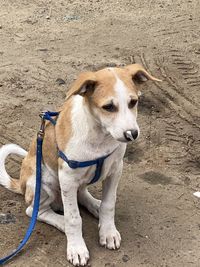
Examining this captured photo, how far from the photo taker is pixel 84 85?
11.9 ft

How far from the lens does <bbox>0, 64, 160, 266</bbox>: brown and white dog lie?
141 inches

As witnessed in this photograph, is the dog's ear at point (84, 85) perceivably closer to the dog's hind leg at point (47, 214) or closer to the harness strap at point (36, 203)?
the harness strap at point (36, 203)

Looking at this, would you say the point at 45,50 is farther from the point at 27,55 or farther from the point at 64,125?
the point at 64,125

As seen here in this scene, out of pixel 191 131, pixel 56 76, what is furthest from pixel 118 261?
pixel 56 76

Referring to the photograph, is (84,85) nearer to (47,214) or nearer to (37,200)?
(37,200)

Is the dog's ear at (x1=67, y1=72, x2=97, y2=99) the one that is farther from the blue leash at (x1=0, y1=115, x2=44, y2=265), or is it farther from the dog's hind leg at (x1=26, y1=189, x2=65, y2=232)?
the dog's hind leg at (x1=26, y1=189, x2=65, y2=232)

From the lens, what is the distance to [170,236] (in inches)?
179

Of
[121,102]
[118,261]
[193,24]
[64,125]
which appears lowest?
[193,24]

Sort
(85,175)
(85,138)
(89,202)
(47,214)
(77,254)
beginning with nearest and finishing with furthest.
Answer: (85,138) < (85,175) < (77,254) < (47,214) < (89,202)

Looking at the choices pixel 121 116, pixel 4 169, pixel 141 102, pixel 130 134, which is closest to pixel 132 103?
pixel 121 116

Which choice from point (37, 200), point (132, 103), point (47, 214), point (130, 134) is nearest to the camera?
point (130, 134)

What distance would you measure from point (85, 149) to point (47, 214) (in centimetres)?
88

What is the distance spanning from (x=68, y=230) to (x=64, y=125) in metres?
0.79

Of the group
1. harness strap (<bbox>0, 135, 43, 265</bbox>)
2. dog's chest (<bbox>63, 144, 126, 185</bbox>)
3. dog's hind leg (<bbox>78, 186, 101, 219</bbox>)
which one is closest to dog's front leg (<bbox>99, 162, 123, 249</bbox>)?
dog's chest (<bbox>63, 144, 126, 185</bbox>)
